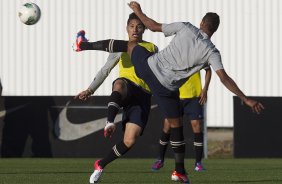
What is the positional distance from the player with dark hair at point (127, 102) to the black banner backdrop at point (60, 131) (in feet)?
23.5

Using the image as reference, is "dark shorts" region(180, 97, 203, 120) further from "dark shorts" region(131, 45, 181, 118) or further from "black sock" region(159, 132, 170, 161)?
"dark shorts" region(131, 45, 181, 118)

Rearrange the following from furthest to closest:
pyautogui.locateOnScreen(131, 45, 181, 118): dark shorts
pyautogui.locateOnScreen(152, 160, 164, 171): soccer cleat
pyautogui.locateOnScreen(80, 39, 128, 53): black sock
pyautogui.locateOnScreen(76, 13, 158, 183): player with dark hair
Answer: pyautogui.locateOnScreen(152, 160, 164, 171): soccer cleat
pyautogui.locateOnScreen(80, 39, 128, 53): black sock
pyautogui.locateOnScreen(76, 13, 158, 183): player with dark hair
pyautogui.locateOnScreen(131, 45, 181, 118): dark shorts

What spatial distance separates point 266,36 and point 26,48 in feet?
19.1

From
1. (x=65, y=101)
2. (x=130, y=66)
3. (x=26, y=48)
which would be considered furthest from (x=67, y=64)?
(x=130, y=66)

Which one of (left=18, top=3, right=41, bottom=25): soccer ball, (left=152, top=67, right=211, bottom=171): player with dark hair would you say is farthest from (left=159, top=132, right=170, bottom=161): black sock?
(left=18, top=3, right=41, bottom=25): soccer ball

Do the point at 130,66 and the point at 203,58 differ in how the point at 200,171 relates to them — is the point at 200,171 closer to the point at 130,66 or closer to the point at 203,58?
the point at 130,66

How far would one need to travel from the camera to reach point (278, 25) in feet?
82.2

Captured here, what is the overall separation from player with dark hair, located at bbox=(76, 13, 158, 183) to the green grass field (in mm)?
413

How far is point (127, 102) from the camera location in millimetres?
13164

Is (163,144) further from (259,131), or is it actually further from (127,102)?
(259,131)

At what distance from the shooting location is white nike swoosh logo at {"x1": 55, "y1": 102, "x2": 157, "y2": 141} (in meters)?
21.0

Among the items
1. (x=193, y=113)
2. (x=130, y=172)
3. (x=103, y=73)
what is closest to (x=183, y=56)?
(x=103, y=73)

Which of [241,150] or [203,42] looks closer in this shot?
[203,42]

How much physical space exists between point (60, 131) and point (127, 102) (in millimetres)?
8028
